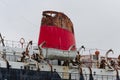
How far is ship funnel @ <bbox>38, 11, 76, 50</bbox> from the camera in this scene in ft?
113

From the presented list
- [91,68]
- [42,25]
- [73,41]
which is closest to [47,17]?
[42,25]

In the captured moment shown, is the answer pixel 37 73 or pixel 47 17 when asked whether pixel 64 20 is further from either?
pixel 37 73

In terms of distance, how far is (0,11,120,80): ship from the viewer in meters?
30.8

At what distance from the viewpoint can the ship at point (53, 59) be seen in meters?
30.8

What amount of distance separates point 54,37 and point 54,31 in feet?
1.62

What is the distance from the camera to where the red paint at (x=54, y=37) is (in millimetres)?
34344

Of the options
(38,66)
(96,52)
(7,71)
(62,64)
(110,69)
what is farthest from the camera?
Answer: (96,52)

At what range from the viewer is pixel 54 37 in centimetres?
3459

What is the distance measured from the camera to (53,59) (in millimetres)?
33219

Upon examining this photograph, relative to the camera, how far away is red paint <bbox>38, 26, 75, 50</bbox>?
34344 millimetres

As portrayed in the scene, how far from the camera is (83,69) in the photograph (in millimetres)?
34719

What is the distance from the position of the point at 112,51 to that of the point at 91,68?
11.6 ft

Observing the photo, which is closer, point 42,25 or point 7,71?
point 7,71

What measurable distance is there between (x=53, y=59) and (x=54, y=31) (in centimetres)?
264
